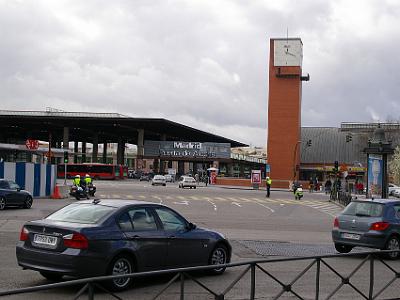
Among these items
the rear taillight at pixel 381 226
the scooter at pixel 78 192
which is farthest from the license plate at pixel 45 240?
the scooter at pixel 78 192

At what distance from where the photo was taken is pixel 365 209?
50.8 ft

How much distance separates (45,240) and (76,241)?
610 mm

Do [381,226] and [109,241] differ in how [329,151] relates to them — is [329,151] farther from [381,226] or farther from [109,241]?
[109,241]

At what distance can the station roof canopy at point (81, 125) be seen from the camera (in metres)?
103

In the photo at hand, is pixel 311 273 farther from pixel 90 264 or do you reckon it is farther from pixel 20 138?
pixel 20 138

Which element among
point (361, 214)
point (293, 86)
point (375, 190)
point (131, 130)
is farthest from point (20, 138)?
point (361, 214)

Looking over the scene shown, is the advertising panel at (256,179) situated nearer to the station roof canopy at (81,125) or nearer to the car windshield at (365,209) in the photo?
the station roof canopy at (81,125)

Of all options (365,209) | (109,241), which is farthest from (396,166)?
(109,241)

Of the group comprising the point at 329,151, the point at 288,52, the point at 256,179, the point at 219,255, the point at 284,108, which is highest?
the point at 288,52

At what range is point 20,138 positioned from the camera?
5438 inches

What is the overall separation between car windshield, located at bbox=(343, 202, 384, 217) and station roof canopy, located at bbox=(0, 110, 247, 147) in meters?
85.3

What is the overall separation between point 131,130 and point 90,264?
363 ft

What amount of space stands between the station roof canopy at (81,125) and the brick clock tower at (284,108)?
21.4 m

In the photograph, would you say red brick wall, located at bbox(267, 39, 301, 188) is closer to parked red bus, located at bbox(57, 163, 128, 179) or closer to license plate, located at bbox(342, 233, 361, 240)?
parked red bus, located at bbox(57, 163, 128, 179)
